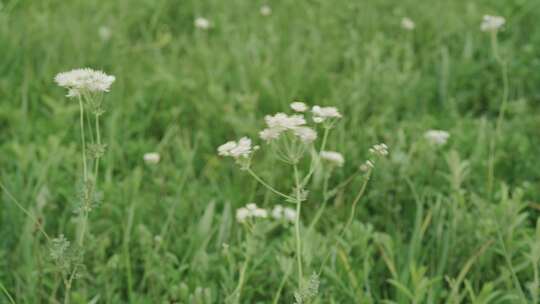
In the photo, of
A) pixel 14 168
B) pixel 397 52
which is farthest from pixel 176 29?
pixel 14 168

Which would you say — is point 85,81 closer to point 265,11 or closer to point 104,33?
point 104,33

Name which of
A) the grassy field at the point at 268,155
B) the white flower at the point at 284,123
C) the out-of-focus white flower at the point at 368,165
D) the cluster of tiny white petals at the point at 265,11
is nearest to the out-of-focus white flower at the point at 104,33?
the grassy field at the point at 268,155

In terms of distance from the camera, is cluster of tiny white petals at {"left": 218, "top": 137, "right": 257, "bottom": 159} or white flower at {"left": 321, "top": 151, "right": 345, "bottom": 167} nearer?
cluster of tiny white petals at {"left": 218, "top": 137, "right": 257, "bottom": 159}

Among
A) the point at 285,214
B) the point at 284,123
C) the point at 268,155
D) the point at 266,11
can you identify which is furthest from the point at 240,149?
the point at 266,11

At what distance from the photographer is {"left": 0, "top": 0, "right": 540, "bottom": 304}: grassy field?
1.68m

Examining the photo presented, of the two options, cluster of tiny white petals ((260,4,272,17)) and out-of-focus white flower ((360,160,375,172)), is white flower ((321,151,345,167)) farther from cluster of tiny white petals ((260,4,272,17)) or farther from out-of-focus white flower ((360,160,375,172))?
cluster of tiny white petals ((260,4,272,17))

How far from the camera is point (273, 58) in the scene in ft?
9.50

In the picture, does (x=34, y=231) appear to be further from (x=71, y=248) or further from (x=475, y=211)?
(x=475, y=211)

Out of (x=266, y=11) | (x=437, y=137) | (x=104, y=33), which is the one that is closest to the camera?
(x=437, y=137)

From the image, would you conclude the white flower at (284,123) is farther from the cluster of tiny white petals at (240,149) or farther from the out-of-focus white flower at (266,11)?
the out-of-focus white flower at (266,11)

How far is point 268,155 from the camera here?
222cm

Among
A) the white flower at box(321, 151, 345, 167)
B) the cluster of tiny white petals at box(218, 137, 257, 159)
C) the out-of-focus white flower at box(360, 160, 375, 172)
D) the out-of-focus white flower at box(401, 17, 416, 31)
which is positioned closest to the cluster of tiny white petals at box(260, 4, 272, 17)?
the out-of-focus white flower at box(401, 17, 416, 31)

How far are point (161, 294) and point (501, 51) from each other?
1.98 meters

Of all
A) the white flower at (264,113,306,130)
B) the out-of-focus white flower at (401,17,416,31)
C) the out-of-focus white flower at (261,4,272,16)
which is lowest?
the white flower at (264,113,306,130)
